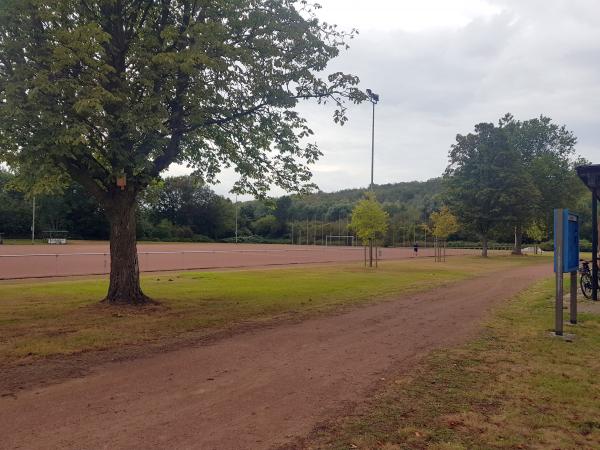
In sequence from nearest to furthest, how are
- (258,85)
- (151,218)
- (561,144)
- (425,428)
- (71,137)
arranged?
1. (425,428)
2. (71,137)
3. (258,85)
4. (561,144)
5. (151,218)

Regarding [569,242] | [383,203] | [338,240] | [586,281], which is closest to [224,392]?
[569,242]

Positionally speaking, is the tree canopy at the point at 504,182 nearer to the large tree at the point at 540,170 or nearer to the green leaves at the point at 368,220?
the large tree at the point at 540,170

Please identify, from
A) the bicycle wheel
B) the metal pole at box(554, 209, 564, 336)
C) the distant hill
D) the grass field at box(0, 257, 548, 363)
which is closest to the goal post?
the distant hill

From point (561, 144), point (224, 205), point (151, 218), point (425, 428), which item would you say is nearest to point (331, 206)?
point (224, 205)

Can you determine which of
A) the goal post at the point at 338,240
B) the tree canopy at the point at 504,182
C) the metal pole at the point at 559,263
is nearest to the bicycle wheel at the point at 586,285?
the metal pole at the point at 559,263

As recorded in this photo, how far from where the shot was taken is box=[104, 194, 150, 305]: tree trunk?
453 inches

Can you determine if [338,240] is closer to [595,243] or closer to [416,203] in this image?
[416,203]

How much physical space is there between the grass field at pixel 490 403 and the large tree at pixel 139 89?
665cm

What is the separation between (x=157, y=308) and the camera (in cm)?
1130

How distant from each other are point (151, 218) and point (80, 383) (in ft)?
311

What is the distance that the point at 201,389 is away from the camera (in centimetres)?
545

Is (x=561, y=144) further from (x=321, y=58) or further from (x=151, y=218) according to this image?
(x=151, y=218)

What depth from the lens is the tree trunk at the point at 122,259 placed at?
11.5 metres

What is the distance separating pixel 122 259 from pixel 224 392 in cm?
713
